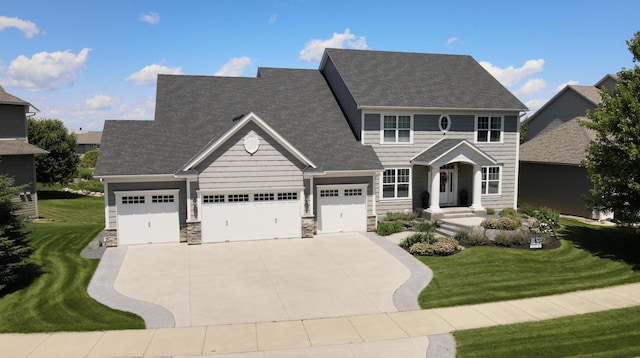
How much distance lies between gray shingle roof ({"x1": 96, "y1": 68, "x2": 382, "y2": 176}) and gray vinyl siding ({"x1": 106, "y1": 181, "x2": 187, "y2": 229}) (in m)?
0.63

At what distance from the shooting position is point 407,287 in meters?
14.8

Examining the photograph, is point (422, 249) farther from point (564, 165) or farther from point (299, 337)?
point (564, 165)

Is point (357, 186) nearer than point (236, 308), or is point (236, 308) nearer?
point (236, 308)

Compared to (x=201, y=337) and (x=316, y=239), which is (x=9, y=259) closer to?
(x=201, y=337)

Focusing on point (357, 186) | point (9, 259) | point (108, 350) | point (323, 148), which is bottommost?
point (108, 350)

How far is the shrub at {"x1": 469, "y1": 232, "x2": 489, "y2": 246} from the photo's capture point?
19234 mm

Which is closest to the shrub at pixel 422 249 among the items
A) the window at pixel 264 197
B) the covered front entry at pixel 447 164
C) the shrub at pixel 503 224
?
the shrub at pixel 503 224

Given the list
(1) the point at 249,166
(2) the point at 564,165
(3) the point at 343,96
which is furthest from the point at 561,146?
(1) the point at 249,166

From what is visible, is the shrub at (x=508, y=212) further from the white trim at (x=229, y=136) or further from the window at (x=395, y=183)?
Result: the white trim at (x=229, y=136)

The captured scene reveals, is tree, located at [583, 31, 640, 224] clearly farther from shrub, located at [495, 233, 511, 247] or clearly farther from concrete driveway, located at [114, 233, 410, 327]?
concrete driveway, located at [114, 233, 410, 327]

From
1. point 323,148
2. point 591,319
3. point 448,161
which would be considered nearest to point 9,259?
point 323,148

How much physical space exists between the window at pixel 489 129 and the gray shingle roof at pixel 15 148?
26099mm

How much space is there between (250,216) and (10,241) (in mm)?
9196

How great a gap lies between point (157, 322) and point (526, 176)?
26.3 metres
